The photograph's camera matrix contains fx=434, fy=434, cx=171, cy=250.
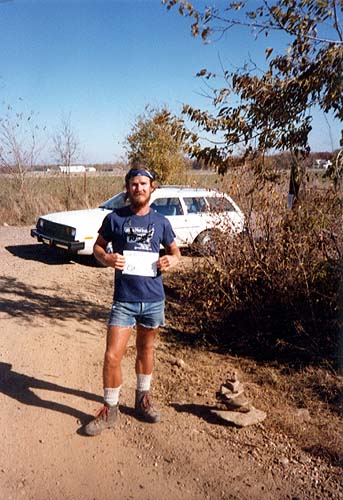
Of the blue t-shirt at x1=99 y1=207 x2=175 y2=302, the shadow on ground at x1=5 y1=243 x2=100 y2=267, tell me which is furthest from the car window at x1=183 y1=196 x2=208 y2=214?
the blue t-shirt at x1=99 y1=207 x2=175 y2=302

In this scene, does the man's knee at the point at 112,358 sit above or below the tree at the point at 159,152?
below

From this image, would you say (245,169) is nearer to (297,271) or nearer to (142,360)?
(297,271)

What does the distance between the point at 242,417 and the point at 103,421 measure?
105 cm

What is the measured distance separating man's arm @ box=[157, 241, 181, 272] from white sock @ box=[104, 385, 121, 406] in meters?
0.91

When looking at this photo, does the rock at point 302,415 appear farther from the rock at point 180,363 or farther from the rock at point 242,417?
the rock at point 180,363

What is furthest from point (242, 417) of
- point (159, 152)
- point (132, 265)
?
point (159, 152)

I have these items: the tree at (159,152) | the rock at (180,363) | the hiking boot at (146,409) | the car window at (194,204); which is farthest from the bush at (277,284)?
the tree at (159,152)

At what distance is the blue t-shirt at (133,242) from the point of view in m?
2.95

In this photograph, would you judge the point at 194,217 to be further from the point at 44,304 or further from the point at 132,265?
the point at 132,265

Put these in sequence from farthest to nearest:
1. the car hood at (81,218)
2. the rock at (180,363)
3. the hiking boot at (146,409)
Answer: the car hood at (81,218) → the rock at (180,363) → the hiking boot at (146,409)

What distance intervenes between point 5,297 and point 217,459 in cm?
429

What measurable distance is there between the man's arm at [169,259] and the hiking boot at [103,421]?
3.55 ft

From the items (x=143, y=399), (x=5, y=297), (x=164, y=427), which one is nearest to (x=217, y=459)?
(x=164, y=427)

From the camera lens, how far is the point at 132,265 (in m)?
2.92
